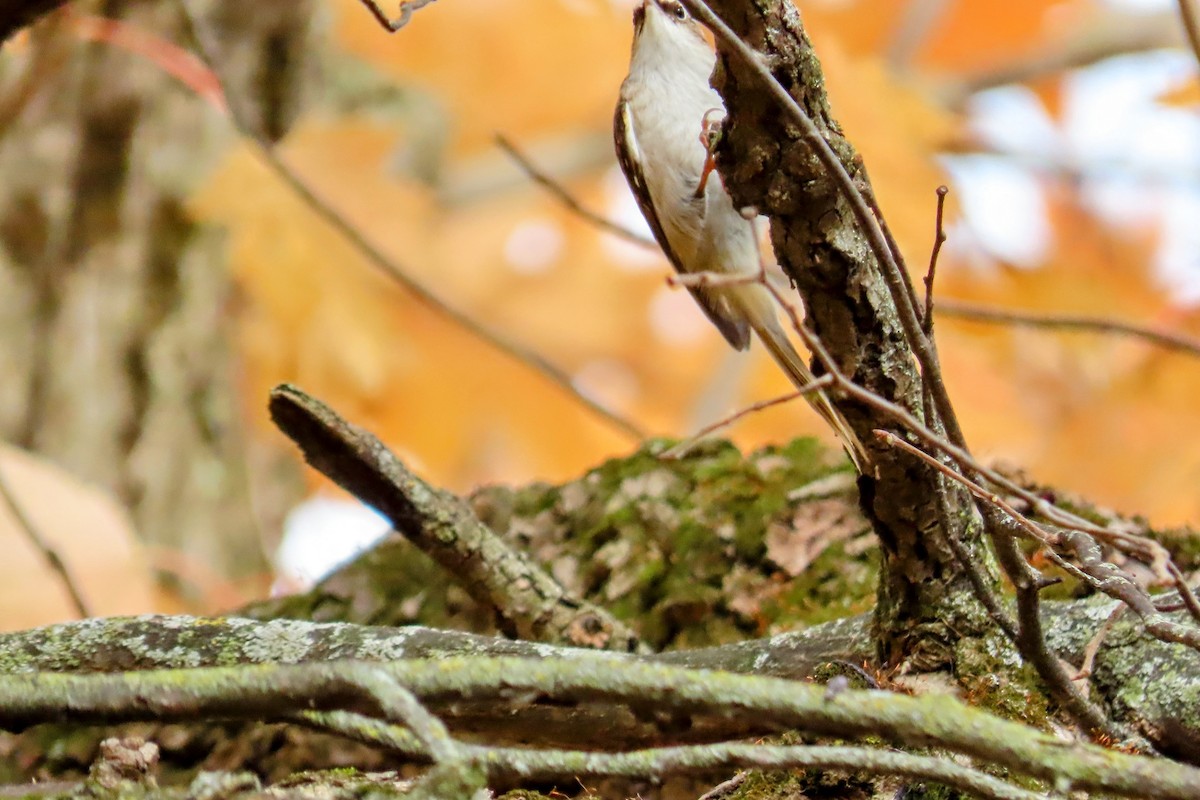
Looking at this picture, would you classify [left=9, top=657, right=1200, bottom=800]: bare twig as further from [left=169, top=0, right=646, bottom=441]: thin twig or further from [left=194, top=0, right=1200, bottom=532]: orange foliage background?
[left=194, top=0, right=1200, bottom=532]: orange foliage background

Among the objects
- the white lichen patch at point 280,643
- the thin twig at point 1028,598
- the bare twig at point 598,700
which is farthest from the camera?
the white lichen patch at point 280,643

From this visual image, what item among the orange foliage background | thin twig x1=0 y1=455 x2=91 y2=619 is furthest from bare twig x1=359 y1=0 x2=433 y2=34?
the orange foliage background

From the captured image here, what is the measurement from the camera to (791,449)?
2.61m

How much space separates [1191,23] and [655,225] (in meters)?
1.19

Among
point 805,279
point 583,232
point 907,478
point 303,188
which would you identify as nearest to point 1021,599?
point 907,478

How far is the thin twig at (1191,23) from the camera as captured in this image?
6.07ft

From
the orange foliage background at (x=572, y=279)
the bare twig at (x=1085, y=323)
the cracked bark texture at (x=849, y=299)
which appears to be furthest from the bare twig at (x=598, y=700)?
the orange foliage background at (x=572, y=279)

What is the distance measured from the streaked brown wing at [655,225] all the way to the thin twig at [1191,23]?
1.07 metres

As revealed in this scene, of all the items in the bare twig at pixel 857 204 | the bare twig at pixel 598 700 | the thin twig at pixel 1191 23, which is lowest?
the bare twig at pixel 598 700

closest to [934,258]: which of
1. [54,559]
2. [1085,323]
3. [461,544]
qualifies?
[1085,323]

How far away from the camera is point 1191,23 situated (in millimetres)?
1887

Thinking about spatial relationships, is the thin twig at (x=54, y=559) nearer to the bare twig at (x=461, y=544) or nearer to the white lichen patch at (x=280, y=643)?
the bare twig at (x=461, y=544)

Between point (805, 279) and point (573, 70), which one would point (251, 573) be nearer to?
point (573, 70)

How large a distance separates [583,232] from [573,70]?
1.11 metres
